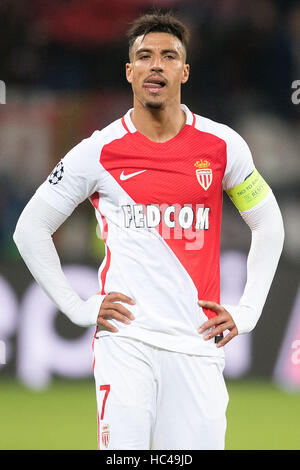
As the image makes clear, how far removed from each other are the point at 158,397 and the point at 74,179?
937 mm

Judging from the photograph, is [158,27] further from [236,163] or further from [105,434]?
[105,434]

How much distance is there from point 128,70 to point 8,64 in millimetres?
6828

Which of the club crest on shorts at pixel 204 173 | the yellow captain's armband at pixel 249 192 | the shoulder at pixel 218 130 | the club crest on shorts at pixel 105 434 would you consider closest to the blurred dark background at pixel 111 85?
the yellow captain's armband at pixel 249 192

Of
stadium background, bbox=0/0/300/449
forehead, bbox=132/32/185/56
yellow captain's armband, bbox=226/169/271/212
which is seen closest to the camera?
forehead, bbox=132/32/185/56

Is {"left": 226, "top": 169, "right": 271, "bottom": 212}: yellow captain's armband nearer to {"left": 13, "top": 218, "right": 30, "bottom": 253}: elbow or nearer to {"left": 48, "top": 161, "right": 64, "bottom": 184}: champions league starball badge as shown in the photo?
{"left": 48, "top": 161, "right": 64, "bottom": 184}: champions league starball badge

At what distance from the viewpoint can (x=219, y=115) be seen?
1027cm

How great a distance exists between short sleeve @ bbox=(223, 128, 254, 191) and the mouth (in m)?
0.35

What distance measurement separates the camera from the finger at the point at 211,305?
A: 3.91 m

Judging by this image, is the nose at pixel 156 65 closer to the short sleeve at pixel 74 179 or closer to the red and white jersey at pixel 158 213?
the red and white jersey at pixel 158 213

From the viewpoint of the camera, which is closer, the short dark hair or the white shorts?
the white shorts

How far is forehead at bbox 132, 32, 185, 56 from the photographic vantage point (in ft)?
13.2

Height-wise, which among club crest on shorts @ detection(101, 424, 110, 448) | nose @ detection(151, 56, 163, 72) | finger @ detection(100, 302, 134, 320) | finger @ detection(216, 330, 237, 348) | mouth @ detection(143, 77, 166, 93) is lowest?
club crest on shorts @ detection(101, 424, 110, 448)

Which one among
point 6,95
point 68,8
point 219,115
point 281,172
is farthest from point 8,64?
point 281,172

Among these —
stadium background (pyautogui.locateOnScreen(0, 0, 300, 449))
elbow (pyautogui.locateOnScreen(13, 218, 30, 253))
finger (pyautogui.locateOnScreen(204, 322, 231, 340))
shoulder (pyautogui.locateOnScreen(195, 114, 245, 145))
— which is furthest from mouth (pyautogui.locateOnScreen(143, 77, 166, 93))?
Result: stadium background (pyautogui.locateOnScreen(0, 0, 300, 449))
